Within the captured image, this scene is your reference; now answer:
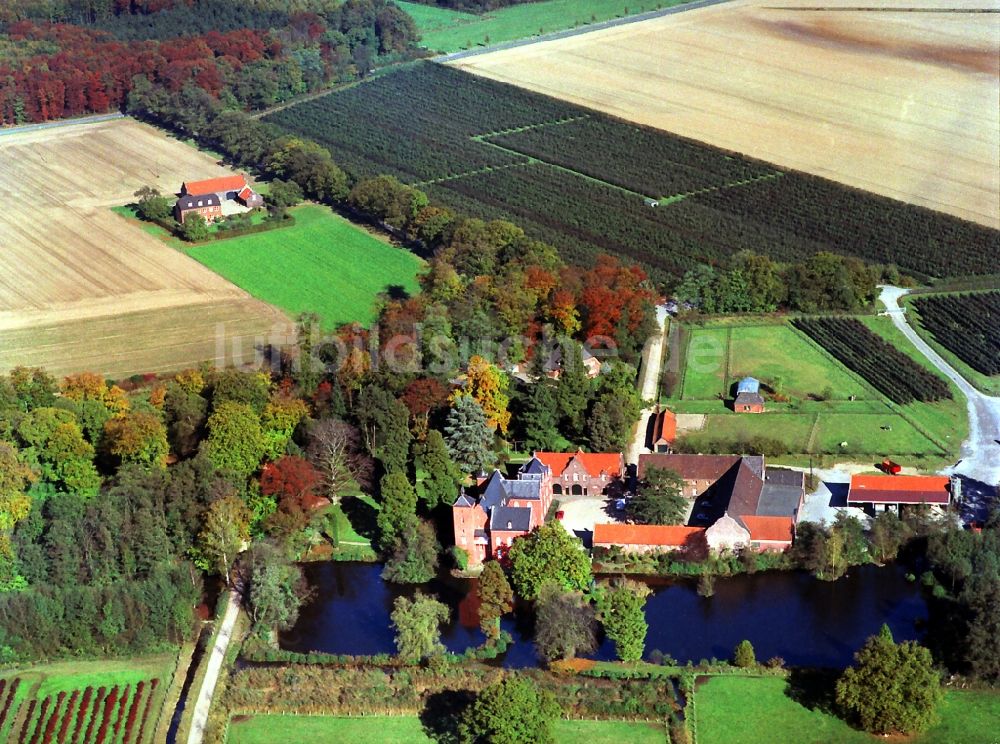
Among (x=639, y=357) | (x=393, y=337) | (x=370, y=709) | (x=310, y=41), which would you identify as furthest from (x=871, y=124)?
(x=370, y=709)

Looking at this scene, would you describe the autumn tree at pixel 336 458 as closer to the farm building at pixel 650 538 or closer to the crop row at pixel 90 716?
the farm building at pixel 650 538

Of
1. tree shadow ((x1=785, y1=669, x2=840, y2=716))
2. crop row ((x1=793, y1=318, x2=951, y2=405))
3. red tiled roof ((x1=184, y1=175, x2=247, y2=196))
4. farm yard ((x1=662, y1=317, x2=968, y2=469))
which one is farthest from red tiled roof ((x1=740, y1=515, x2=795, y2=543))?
red tiled roof ((x1=184, y1=175, x2=247, y2=196))

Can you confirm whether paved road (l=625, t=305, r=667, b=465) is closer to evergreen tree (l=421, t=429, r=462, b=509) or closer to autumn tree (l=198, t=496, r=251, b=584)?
evergreen tree (l=421, t=429, r=462, b=509)

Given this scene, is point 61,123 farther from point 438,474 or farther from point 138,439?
A: point 438,474

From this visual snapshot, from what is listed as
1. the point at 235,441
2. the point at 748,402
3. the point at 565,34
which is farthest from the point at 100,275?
the point at 565,34

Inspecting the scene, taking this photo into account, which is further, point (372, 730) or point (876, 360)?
point (876, 360)
